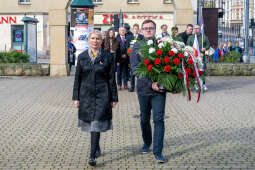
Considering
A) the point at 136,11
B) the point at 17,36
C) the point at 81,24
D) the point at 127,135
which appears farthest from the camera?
the point at 136,11

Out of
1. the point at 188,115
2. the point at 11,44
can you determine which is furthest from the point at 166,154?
the point at 11,44

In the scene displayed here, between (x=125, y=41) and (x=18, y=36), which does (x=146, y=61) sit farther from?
(x=18, y=36)

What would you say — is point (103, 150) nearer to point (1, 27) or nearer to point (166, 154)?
point (166, 154)

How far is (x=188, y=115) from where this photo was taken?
31.6 ft

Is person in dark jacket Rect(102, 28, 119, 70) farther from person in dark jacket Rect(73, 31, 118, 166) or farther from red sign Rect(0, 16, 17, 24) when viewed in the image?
red sign Rect(0, 16, 17, 24)

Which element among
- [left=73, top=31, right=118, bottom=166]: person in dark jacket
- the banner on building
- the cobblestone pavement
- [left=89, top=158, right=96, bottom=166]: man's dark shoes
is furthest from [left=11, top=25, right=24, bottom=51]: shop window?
[left=89, top=158, right=96, bottom=166]: man's dark shoes

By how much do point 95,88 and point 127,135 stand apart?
1967 mm

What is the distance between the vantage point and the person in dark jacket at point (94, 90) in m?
5.96

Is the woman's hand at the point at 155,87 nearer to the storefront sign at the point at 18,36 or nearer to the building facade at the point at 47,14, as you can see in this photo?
the building facade at the point at 47,14

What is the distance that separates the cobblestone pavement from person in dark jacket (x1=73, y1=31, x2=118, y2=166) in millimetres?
500

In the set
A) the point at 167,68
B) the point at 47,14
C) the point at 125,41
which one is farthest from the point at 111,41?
the point at 47,14

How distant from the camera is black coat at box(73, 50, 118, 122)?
235 inches

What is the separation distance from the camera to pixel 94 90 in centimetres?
595

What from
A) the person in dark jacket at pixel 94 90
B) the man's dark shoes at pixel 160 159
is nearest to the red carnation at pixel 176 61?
the person in dark jacket at pixel 94 90
